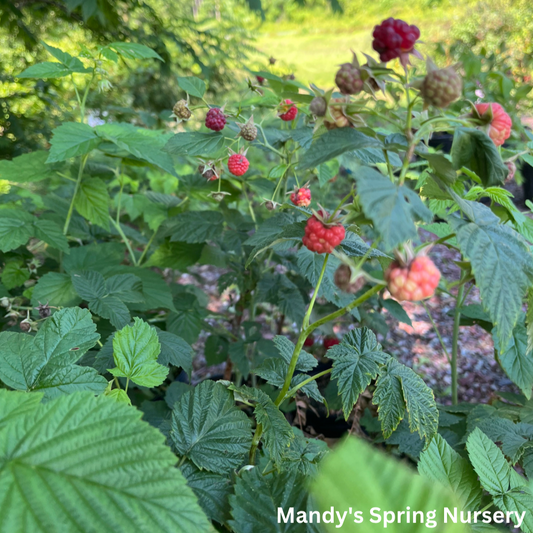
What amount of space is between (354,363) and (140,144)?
2.31ft

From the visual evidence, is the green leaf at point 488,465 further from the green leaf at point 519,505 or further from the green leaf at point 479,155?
the green leaf at point 479,155

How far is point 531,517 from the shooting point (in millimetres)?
535

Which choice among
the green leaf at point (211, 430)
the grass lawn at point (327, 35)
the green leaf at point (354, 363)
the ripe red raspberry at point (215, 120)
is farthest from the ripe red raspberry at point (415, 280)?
the grass lawn at point (327, 35)

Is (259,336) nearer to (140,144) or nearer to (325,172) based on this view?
(325,172)

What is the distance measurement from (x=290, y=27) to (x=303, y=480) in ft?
36.1

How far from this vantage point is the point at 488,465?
58 centimetres

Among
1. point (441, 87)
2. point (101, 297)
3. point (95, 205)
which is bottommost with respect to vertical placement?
point (101, 297)

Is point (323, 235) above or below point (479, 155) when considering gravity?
below

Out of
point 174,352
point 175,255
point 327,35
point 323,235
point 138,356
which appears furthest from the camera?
point 327,35

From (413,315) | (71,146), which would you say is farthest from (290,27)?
(71,146)

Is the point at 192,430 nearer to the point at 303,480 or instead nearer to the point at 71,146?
the point at 303,480

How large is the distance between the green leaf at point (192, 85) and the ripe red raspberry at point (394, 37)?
0.57 m

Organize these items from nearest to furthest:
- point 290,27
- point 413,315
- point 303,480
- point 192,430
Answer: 1. point 303,480
2. point 192,430
3. point 413,315
4. point 290,27

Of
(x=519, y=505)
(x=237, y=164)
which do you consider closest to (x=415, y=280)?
(x=519, y=505)
